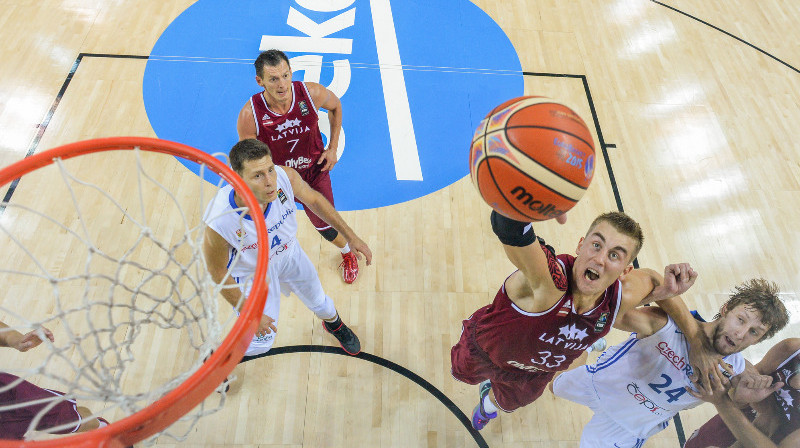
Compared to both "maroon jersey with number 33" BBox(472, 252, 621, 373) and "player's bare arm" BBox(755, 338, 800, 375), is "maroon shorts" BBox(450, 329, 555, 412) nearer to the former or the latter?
"maroon jersey with number 33" BBox(472, 252, 621, 373)

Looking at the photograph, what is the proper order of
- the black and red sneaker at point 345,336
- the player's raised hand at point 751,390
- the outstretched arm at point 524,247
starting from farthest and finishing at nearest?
the black and red sneaker at point 345,336, the player's raised hand at point 751,390, the outstretched arm at point 524,247

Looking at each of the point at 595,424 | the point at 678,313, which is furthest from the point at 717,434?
the point at 678,313

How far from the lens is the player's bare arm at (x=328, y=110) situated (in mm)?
3762

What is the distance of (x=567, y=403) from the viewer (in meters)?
3.63

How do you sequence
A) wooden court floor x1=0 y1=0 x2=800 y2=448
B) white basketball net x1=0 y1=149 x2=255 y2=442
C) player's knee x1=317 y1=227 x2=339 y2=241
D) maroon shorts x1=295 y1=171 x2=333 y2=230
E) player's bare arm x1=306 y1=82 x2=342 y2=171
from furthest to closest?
player's knee x1=317 y1=227 x2=339 y2=241, maroon shorts x1=295 y1=171 x2=333 y2=230, player's bare arm x1=306 y1=82 x2=342 y2=171, wooden court floor x1=0 y1=0 x2=800 y2=448, white basketball net x1=0 y1=149 x2=255 y2=442

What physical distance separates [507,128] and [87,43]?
16.9 ft

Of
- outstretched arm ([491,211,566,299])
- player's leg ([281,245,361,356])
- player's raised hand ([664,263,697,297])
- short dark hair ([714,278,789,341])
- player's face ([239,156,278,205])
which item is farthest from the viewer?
player's leg ([281,245,361,356])

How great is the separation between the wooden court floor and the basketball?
1.88 metres

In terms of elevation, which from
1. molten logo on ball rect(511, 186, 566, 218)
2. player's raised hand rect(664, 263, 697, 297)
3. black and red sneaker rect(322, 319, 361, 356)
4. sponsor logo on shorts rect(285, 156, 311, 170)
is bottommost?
black and red sneaker rect(322, 319, 361, 356)

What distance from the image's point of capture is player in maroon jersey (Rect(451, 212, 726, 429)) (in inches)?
90.0

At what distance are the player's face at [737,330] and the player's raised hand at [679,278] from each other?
355 millimetres

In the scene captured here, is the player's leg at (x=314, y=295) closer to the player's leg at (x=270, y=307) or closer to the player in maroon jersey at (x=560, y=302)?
the player's leg at (x=270, y=307)

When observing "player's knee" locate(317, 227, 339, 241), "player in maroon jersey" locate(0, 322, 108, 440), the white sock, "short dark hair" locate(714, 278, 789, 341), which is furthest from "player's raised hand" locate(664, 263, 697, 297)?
"player in maroon jersey" locate(0, 322, 108, 440)

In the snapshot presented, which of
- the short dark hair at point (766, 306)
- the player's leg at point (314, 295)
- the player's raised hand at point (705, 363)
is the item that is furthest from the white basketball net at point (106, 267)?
the short dark hair at point (766, 306)
